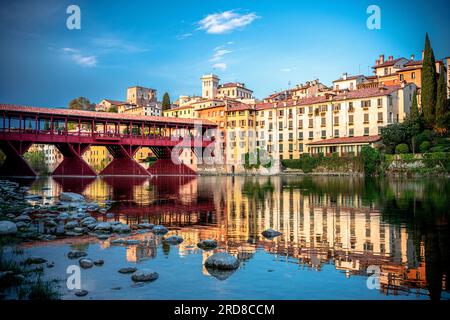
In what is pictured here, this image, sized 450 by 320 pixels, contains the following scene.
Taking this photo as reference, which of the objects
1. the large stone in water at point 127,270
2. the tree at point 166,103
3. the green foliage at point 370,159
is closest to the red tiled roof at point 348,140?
the green foliage at point 370,159

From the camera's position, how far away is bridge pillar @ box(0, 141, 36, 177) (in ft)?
171

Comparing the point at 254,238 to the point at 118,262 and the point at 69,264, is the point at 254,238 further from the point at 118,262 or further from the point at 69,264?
the point at 69,264

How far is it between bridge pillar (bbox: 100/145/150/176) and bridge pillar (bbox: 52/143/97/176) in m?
5.72

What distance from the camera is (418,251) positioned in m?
10.0

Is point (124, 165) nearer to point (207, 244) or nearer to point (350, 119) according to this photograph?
point (350, 119)

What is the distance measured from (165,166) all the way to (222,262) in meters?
64.2

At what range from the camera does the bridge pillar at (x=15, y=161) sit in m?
52.0

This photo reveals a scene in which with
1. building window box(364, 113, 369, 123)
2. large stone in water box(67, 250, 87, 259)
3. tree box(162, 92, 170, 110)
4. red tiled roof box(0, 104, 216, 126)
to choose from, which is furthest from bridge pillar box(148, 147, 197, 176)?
large stone in water box(67, 250, 87, 259)

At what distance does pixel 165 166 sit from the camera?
72.0 metres

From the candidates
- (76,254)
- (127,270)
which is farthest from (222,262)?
(76,254)

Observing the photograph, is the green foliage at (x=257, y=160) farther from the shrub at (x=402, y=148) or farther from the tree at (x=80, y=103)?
the tree at (x=80, y=103)
